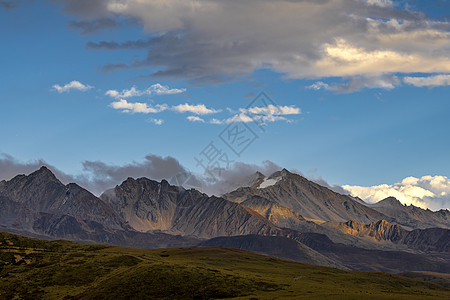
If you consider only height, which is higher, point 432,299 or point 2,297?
point 432,299

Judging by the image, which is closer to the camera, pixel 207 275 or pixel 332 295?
pixel 332 295

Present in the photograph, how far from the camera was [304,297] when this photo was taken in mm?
165250

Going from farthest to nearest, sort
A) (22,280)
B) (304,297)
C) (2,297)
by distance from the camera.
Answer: (22,280)
(2,297)
(304,297)

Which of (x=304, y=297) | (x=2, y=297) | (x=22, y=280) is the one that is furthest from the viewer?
(x=22, y=280)

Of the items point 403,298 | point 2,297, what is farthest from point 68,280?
point 403,298

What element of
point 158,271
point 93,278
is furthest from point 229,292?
point 93,278

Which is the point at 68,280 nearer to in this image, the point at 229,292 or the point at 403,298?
the point at 229,292

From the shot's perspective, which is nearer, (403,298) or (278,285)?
(403,298)

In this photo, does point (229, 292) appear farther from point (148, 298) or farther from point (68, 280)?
point (68, 280)

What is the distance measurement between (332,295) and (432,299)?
32.5 m

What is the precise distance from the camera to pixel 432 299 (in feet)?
560

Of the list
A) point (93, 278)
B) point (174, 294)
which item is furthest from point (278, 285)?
point (93, 278)

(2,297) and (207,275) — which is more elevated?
(207,275)

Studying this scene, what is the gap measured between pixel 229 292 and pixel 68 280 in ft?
198
